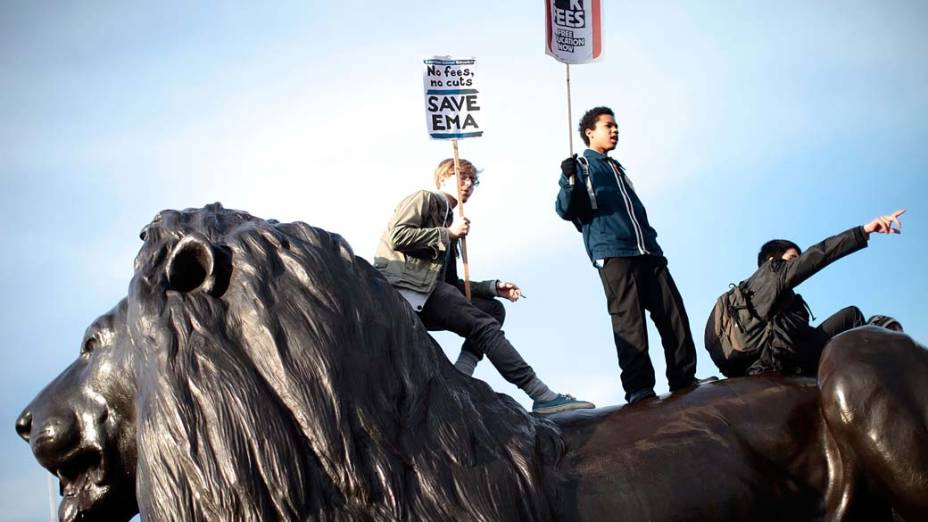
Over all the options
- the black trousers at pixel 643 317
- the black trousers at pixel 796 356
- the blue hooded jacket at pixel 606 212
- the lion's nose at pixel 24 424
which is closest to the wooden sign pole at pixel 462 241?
the blue hooded jacket at pixel 606 212

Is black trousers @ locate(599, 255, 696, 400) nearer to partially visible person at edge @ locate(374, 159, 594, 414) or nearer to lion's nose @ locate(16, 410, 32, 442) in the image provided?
partially visible person at edge @ locate(374, 159, 594, 414)

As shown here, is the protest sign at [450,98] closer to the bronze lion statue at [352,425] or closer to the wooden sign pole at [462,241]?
the wooden sign pole at [462,241]

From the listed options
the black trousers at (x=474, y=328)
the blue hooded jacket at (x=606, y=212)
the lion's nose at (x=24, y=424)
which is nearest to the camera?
the lion's nose at (x=24, y=424)

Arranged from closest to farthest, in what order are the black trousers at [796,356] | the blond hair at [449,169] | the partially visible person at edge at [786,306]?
the black trousers at [796,356], the partially visible person at edge at [786,306], the blond hair at [449,169]

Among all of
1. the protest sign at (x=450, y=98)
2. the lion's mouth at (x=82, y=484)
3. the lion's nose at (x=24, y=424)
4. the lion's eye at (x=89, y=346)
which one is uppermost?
the protest sign at (x=450, y=98)

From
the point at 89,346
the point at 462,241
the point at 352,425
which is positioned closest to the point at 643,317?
the point at 462,241

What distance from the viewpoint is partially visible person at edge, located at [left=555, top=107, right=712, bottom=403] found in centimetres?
698

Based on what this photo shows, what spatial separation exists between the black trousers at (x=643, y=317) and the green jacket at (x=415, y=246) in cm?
116

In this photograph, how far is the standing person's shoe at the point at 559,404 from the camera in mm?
6477

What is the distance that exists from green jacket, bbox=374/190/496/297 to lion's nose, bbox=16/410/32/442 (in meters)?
3.11

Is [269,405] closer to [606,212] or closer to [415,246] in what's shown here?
[415,246]

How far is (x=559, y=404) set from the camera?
6.73m

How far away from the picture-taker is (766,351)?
6.33 m

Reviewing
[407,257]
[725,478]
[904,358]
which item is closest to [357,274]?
[725,478]
